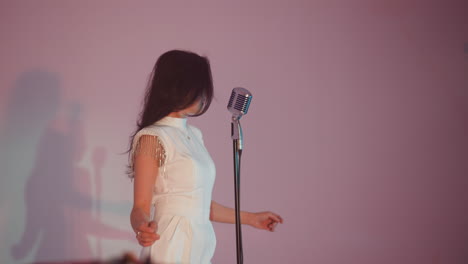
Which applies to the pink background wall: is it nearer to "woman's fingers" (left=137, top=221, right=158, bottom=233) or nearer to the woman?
the woman

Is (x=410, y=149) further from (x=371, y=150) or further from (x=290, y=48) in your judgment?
(x=290, y=48)

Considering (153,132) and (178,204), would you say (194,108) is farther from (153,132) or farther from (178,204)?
(178,204)

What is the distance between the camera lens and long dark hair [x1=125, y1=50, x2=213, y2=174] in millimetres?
1701

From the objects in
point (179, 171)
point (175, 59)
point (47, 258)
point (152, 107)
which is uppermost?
point (175, 59)

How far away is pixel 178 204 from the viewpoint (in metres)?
1.67

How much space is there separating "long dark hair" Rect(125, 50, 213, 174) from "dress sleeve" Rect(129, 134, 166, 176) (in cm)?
6

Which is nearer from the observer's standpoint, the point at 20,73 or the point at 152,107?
the point at 152,107

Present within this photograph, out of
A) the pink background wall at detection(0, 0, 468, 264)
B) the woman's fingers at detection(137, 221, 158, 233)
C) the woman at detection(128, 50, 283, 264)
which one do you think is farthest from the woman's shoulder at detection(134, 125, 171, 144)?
the pink background wall at detection(0, 0, 468, 264)

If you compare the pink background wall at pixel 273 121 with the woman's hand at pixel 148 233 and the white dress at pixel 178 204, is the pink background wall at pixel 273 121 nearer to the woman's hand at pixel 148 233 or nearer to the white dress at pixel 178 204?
the white dress at pixel 178 204

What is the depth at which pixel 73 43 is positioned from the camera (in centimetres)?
294

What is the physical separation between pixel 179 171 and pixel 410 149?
7.50ft

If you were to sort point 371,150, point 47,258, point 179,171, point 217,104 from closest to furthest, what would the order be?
point 179,171 → point 47,258 → point 217,104 → point 371,150

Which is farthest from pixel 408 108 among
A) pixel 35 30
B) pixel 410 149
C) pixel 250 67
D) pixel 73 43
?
pixel 35 30

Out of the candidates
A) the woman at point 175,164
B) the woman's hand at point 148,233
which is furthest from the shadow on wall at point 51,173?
the woman's hand at point 148,233
